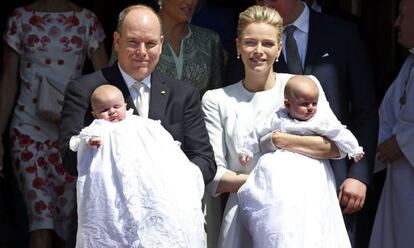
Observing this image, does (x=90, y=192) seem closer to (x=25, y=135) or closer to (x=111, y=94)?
(x=111, y=94)

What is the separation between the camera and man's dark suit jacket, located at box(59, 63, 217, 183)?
4.94 metres

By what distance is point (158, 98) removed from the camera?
5.05m

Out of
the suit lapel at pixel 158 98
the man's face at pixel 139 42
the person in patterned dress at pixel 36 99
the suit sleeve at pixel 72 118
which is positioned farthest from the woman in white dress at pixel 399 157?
the suit sleeve at pixel 72 118

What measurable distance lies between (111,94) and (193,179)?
0.47m

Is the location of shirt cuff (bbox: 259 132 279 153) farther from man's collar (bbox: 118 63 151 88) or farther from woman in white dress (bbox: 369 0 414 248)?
woman in white dress (bbox: 369 0 414 248)

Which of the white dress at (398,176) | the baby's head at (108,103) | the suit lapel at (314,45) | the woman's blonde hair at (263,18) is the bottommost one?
the white dress at (398,176)

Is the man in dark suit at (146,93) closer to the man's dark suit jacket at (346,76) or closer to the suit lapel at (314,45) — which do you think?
the man's dark suit jacket at (346,76)

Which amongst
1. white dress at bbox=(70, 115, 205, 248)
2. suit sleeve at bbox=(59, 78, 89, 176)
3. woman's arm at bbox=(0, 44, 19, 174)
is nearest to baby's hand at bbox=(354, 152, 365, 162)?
white dress at bbox=(70, 115, 205, 248)

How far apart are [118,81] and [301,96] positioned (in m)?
0.75

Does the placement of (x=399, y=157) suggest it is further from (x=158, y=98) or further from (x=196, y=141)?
(x=158, y=98)

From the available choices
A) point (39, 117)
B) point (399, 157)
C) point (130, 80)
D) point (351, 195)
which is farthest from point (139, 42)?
point (399, 157)

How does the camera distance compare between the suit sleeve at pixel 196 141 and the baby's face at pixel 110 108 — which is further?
the suit sleeve at pixel 196 141

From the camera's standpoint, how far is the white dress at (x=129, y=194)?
15.5 ft

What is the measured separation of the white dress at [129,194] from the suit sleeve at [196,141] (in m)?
0.24
